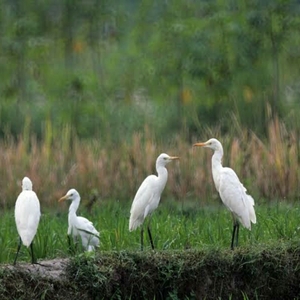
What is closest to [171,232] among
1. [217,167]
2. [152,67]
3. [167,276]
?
[217,167]

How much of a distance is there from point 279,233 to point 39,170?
175 inches

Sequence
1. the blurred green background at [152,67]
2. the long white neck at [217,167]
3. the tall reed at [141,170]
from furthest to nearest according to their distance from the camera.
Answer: the blurred green background at [152,67]
the tall reed at [141,170]
the long white neck at [217,167]

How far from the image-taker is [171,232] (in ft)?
30.2

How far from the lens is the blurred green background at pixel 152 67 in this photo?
18594 mm

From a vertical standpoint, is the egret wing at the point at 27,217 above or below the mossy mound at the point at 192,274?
above

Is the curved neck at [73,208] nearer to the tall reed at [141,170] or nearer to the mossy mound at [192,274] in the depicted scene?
the mossy mound at [192,274]

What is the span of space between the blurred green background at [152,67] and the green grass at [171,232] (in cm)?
606

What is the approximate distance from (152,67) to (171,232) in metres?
12.3

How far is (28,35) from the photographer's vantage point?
69.7ft

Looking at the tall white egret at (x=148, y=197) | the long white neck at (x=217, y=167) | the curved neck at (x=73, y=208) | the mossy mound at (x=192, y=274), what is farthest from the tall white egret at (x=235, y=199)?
the curved neck at (x=73, y=208)

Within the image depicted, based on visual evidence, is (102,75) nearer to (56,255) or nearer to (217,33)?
(217,33)

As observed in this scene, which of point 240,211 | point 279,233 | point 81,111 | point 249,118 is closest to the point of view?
point 240,211

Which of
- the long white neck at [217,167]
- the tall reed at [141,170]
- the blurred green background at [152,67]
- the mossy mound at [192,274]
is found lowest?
the mossy mound at [192,274]

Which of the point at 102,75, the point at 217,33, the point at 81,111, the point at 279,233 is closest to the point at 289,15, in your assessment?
the point at 217,33
